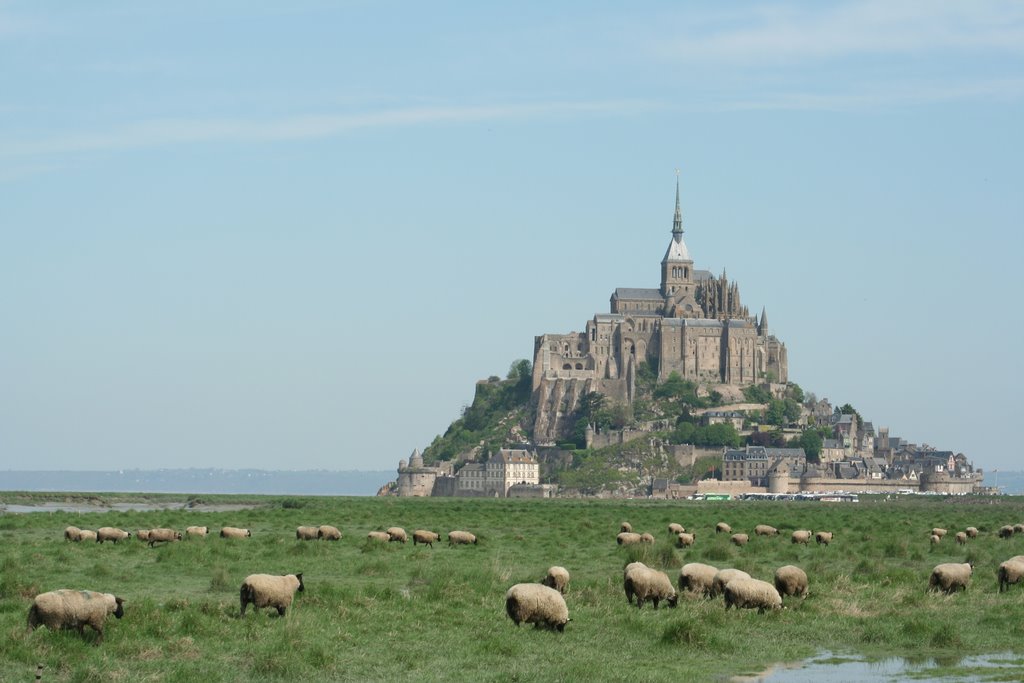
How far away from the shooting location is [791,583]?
28875 millimetres

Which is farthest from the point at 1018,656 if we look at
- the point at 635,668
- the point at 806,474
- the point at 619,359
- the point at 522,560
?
the point at 619,359

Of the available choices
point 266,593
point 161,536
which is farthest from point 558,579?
point 161,536

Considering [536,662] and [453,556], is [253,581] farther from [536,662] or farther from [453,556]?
[453,556]

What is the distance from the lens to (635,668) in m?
22.2

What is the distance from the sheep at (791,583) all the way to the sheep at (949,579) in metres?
3.41

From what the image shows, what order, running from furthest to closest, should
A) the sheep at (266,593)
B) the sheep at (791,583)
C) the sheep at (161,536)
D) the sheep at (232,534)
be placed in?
the sheep at (232,534) → the sheep at (161,536) → the sheep at (791,583) → the sheep at (266,593)

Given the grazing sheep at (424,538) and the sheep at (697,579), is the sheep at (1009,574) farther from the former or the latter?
the grazing sheep at (424,538)

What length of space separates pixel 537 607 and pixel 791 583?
247 inches

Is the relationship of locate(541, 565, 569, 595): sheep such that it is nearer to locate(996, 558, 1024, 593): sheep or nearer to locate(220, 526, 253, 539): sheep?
locate(996, 558, 1024, 593): sheep

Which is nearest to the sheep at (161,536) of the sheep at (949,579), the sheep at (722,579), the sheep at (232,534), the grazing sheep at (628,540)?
the sheep at (232,534)


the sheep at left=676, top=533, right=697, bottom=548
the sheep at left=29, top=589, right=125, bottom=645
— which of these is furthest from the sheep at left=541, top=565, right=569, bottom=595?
the sheep at left=676, top=533, right=697, bottom=548

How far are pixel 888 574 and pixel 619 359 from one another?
142523 millimetres

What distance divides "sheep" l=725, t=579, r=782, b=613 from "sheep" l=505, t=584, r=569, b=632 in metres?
3.56

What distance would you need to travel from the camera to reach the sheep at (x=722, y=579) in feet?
91.4
